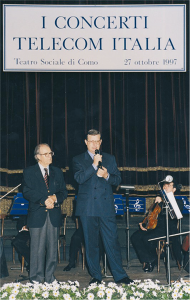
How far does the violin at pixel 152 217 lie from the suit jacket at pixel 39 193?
1.33 metres

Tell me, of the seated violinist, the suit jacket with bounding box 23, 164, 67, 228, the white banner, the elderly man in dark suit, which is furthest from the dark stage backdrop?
the elderly man in dark suit

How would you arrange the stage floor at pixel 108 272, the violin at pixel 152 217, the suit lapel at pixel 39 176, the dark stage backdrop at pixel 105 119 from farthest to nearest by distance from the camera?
the dark stage backdrop at pixel 105 119 < the violin at pixel 152 217 < the stage floor at pixel 108 272 < the suit lapel at pixel 39 176

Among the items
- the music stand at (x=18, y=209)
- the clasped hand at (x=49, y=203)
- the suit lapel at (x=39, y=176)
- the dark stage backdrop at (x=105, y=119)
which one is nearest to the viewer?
the clasped hand at (x=49, y=203)

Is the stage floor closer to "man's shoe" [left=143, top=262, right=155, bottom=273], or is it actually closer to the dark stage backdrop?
"man's shoe" [left=143, top=262, right=155, bottom=273]

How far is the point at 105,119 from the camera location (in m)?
8.59

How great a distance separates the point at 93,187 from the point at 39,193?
0.54 m

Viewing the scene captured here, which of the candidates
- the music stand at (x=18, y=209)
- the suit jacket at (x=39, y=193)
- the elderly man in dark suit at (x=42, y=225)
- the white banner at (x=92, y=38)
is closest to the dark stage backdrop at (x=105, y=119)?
the white banner at (x=92, y=38)

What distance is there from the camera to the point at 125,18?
7.00m

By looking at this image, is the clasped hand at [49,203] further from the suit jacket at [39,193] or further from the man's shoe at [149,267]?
the man's shoe at [149,267]

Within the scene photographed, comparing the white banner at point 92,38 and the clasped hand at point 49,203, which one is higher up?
the white banner at point 92,38

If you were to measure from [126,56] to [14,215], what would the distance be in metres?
2.79

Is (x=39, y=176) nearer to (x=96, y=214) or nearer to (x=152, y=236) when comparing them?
(x=96, y=214)

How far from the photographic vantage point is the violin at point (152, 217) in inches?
228

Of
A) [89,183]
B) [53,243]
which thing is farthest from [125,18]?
[53,243]
